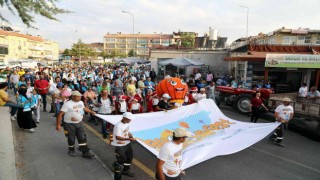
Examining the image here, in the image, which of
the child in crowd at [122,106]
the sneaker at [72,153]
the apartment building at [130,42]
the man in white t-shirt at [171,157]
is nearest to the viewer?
the man in white t-shirt at [171,157]

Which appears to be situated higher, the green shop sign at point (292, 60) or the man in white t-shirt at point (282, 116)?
the green shop sign at point (292, 60)

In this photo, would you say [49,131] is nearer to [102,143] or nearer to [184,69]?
[102,143]

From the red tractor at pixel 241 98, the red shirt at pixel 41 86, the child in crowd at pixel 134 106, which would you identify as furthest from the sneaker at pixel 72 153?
the red tractor at pixel 241 98

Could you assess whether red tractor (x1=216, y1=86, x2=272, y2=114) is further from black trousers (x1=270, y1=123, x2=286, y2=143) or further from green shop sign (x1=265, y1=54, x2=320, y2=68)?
green shop sign (x1=265, y1=54, x2=320, y2=68)

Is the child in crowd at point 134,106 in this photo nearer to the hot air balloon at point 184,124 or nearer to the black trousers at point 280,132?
the hot air balloon at point 184,124

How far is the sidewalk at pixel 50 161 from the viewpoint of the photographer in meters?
5.18

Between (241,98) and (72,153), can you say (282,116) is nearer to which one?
(241,98)

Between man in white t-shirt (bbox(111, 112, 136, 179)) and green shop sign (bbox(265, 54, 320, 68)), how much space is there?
12.5 meters

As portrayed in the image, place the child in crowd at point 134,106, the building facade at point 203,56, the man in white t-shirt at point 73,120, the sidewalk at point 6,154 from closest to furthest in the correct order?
the sidewalk at point 6,154 < the man in white t-shirt at point 73,120 < the child in crowd at point 134,106 < the building facade at point 203,56

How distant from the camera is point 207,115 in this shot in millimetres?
7973

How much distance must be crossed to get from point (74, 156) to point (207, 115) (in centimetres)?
422

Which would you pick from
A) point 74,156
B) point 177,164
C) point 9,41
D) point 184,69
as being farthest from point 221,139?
point 9,41

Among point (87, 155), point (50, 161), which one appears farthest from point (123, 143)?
point (50, 161)

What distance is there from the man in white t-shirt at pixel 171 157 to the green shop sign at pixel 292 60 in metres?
13.1
